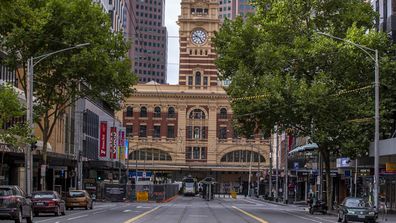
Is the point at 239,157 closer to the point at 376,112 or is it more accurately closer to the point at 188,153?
the point at 188,153

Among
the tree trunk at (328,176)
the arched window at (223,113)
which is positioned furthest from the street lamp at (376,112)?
the arched window at (223,113)

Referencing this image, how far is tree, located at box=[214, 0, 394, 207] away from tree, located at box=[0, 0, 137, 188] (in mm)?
7823

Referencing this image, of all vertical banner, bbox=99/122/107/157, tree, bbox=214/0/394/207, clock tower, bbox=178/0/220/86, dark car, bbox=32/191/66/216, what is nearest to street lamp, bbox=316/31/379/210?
A: tree, bbox=214/0/394/207

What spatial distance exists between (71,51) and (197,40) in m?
99.2

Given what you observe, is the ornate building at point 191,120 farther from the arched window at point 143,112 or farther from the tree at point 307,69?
the tree at point 307,69

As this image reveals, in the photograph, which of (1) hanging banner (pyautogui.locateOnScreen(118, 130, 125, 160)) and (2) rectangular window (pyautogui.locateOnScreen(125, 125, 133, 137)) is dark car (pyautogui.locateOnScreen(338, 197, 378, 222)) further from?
(2) rectangular window (pyautogui.locateOnScreen(125, 125, 133, 137))

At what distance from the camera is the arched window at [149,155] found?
14838 centimetres

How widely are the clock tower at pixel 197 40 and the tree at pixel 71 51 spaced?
309ft

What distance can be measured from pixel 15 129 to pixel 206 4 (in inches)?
4354

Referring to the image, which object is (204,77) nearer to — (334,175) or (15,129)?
(334,175)

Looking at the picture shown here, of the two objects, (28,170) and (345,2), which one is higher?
(345,2)

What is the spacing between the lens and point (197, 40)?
147 metres

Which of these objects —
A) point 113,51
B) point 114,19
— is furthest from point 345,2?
point 114,19

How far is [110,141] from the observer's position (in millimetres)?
97500
